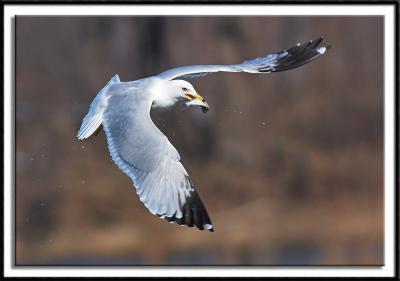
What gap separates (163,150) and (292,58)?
2.57 ft

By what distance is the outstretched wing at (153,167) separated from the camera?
2.69 m

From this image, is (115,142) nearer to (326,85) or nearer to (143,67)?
(143,67)

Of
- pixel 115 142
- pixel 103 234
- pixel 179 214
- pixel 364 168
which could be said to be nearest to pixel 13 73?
pixel 115 142

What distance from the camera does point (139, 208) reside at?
616cm

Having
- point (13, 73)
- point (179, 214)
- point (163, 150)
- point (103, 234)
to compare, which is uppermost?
point (13, 73)

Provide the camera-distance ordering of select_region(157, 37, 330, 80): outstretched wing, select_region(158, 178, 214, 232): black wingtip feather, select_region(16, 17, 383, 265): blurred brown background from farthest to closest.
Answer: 1. select_region(16, 17, 383, 265): blurred brown background
2. select_region(157, 37, 330, 80): outstretched wing
3. select_region(158, 178, 214, 232): black wingtip feather

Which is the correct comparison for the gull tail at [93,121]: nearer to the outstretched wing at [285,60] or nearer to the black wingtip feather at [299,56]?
the outstretched wing at [285,60]

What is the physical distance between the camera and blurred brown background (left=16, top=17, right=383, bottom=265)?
596 centimetres

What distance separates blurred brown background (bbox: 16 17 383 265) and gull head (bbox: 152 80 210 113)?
269 centimetres

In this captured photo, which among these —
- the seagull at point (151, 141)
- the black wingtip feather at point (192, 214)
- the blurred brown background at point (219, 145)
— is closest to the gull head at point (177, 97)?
the seagull at point (151, 141)

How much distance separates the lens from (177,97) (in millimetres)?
2914

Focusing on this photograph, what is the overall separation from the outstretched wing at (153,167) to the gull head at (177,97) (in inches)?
3.5

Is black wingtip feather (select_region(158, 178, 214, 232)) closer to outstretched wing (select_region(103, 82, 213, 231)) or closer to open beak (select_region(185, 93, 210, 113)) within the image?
outstretched wing (select_region(103, 82, 213, 231))

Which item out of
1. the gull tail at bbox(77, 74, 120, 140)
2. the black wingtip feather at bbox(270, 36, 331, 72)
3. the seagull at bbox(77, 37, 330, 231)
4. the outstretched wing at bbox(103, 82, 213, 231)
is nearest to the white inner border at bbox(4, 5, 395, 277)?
the black wingtip feather at bbox(270, 36, 331, 72)
